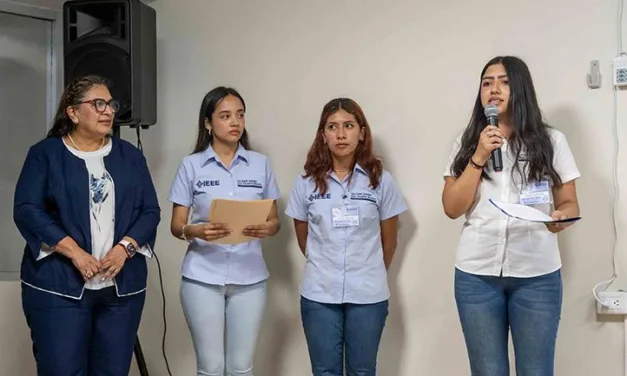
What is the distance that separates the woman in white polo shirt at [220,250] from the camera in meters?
2.47

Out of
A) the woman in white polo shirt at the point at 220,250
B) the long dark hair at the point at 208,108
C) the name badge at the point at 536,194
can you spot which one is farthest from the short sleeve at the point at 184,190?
the name badge at the point at 536,194

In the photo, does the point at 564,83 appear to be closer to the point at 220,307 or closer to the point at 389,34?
the point at 389,34

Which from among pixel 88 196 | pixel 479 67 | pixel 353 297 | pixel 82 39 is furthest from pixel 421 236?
pixel 82 39

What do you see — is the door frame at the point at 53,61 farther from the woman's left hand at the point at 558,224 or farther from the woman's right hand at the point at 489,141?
the woman's left hand at the point at 558,224

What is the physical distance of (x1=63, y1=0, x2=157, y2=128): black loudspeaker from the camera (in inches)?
118

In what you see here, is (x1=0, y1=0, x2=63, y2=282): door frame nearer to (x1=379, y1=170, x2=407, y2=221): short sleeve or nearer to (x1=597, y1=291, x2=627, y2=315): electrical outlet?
(x1=379, y1=170, x2=407, y2=221): short sleeve

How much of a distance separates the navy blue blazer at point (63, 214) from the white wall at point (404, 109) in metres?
0.97

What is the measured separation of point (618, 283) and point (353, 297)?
0.91 m

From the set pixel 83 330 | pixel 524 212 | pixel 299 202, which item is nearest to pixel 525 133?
pixel 524 212

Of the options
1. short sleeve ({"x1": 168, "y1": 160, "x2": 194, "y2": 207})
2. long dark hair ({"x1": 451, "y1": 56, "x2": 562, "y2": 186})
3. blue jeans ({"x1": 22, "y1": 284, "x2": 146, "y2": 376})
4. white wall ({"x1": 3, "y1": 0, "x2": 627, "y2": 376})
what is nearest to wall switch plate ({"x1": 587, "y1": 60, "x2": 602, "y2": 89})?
white wall ({"x1": 3, "y1": 0, "x2": 627, "y2": 376})

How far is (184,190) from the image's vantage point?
102 inches

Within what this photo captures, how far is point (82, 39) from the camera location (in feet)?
9.91

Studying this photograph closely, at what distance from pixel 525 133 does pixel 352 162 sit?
72 cm

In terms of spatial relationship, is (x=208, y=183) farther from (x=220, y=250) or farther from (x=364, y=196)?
(x=364, y=196)
